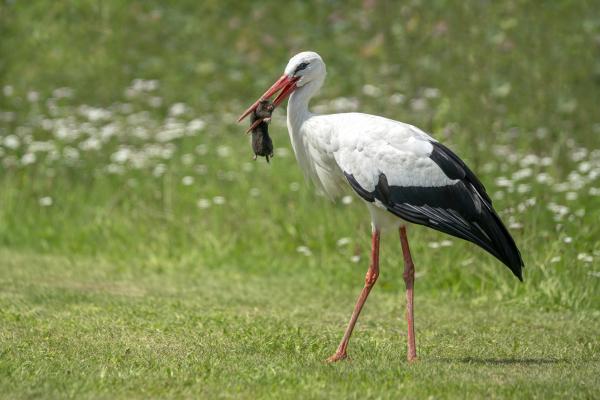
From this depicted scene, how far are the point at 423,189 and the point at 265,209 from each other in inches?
158

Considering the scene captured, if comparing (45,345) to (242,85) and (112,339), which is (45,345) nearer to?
(112,339)

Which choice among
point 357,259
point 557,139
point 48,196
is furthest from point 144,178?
point 557,139

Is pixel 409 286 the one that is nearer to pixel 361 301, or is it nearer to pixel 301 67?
pixel 361 301

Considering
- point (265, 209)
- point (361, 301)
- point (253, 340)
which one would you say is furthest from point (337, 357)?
point (265, 209)

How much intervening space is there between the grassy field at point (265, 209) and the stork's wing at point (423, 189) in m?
0.70

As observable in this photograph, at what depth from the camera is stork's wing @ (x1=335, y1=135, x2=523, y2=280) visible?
5730mm

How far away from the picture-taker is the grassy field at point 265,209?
5.48 metres

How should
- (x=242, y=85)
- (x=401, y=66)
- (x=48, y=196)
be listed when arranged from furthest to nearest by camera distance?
(x=242, y=85) < (x=401, y=66) < (x=48, y=196)

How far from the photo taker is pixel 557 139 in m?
10.6

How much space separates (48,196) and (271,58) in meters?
5.15

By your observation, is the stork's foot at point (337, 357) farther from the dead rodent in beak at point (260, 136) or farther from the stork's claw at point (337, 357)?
the dead rodent in beak at point (260, 136)

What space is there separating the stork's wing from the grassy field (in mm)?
696

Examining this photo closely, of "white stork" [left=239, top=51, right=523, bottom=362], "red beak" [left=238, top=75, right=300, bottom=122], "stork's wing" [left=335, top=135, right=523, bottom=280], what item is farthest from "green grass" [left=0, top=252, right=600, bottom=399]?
"red beak" [left=238, top=75, right=300, bottom=122]

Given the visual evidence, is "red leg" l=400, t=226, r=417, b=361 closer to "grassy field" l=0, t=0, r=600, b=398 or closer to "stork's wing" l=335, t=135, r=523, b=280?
"grassy field" l=0, t=0, r=600, b=398
